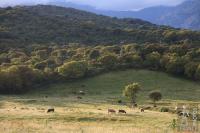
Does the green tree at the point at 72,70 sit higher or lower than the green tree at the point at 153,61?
lower

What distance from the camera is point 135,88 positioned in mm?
97750

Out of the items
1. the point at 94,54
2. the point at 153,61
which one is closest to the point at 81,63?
the point at 153,61

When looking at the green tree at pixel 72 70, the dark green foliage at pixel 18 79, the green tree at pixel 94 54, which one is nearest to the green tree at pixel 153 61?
the green tree at pixel 94 54

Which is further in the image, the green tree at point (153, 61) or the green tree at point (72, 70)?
the green tree at point (153, 61)

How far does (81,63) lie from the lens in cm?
14412

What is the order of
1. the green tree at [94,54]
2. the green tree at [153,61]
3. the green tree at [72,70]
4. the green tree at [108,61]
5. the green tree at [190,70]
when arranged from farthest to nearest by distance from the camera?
the green tree at [94,54] → the green tree at [153,61] → the green tree at [108,61] → the green tree at [190,70] → the green tree at [72,70]

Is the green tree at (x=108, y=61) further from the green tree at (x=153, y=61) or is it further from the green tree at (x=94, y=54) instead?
the green tree at (x=94, y=54)

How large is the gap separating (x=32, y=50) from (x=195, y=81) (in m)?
81.6

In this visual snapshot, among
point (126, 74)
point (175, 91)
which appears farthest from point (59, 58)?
point (175, 91)

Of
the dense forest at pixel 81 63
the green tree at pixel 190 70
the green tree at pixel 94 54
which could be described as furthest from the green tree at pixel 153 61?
the green tree at pixel 94 54

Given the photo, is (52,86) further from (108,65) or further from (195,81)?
(195,81)

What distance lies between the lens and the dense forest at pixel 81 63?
131 metres

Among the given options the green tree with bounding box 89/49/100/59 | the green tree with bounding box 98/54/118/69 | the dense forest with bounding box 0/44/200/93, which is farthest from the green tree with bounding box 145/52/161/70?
the green tree with bounding box 89/49/100/59

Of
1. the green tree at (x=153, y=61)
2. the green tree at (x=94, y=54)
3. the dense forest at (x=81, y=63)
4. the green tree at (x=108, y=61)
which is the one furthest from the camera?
the green tree at (x=94, y=54)
